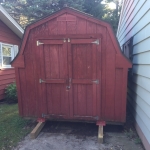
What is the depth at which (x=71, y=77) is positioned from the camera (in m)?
3.61

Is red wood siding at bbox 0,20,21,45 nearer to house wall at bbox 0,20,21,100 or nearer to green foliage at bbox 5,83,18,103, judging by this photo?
house wall at bbox 0,20,21,100

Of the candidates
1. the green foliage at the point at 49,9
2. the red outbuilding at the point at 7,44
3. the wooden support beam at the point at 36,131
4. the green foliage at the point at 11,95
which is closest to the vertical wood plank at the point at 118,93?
the wooden support beam at the point at 36,131

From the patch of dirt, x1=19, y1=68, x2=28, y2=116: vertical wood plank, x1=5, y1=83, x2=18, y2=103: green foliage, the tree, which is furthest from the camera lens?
the tree

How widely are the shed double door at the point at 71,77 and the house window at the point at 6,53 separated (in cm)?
352

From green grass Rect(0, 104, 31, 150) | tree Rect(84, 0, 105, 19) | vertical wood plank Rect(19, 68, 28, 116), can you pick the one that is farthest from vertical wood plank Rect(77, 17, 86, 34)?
tree Rect(84, 0, 105, 19)

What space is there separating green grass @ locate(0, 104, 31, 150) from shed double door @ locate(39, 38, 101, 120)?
2.61 feet

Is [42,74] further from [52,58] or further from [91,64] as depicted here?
[91,64]

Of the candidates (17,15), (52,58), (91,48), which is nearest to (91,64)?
(91,48)

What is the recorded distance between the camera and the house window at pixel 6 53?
6.46 metres

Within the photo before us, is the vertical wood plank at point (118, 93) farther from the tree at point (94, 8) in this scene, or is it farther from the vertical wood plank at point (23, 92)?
the tree at point (94, 8)

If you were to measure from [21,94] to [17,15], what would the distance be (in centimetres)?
1401

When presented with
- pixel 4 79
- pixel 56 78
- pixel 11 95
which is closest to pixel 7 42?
pixel 4 79

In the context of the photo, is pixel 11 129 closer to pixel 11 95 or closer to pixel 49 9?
pixel 11 95

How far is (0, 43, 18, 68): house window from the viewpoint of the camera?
6464mm
